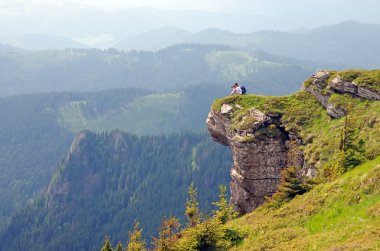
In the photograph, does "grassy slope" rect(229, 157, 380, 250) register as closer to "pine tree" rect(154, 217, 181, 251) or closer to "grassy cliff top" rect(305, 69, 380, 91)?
"pine tree" rect(154, 217, 181, 251)

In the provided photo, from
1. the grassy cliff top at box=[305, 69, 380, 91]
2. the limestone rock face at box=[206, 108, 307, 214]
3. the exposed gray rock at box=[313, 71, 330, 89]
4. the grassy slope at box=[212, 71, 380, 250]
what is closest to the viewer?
the grassy slope at box=[212, 71, 380, 250]

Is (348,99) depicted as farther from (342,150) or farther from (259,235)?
(259,235)

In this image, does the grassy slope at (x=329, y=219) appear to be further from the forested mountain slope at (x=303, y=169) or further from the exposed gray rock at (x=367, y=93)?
the exposed gray rock at (x=367, y=93)

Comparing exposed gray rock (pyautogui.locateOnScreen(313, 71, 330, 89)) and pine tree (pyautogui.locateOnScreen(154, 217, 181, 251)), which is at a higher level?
exposed gray rock (pyautogui.locateOnScreen(313, 71, 330, 89))

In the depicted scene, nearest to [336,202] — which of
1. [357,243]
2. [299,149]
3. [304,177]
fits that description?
[357,243]

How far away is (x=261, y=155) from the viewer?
5062 cm

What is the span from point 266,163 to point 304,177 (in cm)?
558

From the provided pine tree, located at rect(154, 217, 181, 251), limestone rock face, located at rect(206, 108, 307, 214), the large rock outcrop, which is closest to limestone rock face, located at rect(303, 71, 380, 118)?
the large rock outcrop

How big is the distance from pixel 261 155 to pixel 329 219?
64.9 ft

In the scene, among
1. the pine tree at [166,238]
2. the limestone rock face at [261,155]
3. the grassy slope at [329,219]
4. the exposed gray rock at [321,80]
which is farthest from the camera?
the exposed gray rock at [321,80]

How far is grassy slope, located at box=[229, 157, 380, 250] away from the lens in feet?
86.4

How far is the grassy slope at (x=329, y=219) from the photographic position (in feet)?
86.4

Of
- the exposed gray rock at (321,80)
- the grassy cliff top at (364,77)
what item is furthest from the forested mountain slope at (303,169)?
the grassy cliff top at (364,77)

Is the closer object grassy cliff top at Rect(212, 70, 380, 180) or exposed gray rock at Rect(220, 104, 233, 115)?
grassy cliff top at Rect(212, 70, 380, 180)
